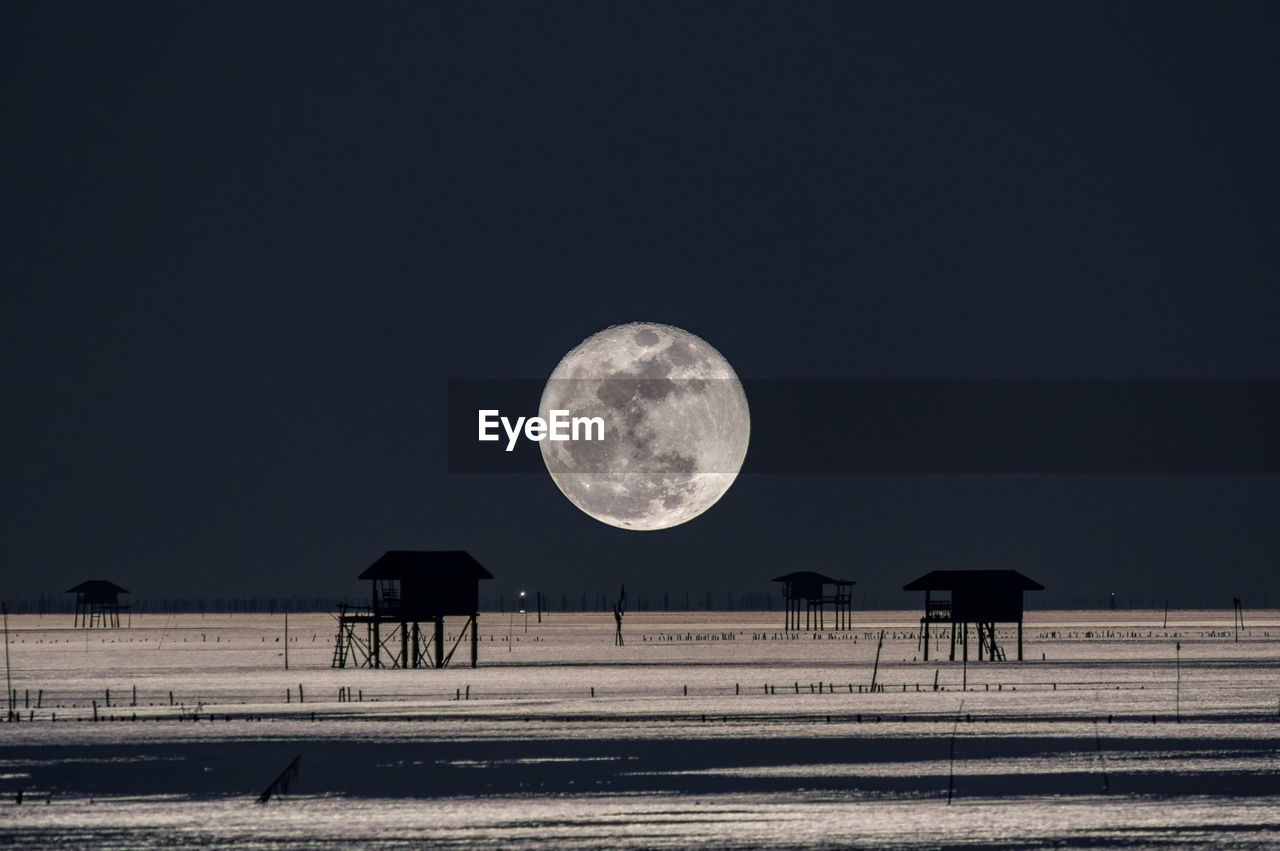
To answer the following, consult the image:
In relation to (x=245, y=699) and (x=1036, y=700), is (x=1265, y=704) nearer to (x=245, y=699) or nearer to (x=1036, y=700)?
(x=1036, y=700)

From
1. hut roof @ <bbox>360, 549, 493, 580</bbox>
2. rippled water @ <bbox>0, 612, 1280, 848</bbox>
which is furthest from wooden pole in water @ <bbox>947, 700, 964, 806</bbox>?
hut roof @ <bbox>360, 549, 493, 580</bbox>

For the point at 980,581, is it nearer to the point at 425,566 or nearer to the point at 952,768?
the point at 425,566

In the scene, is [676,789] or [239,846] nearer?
[239,846]

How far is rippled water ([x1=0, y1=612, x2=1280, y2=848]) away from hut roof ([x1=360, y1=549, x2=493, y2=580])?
9264mm

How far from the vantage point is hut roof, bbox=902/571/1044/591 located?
121250 mm

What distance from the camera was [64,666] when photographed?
125 metres

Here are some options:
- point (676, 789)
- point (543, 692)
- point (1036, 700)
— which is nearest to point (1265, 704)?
point (1036, 700)

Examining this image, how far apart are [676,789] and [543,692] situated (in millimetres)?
42102

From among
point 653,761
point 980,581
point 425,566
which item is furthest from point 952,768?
point 980,581

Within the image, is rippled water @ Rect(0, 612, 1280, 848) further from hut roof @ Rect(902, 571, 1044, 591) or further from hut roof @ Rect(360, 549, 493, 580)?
hut roof @ Rect(902, 571, 1044, 591)

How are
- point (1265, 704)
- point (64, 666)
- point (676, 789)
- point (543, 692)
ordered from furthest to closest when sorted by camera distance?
point (64, 666), point (543, 692), point (1265, 704), point (676, 789)

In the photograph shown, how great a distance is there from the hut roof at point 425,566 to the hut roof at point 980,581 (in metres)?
32.2

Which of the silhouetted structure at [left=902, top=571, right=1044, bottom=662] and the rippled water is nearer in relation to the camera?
the rippled water

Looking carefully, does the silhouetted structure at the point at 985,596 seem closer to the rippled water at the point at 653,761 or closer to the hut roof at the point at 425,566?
the rippled water at the point at 653,761
